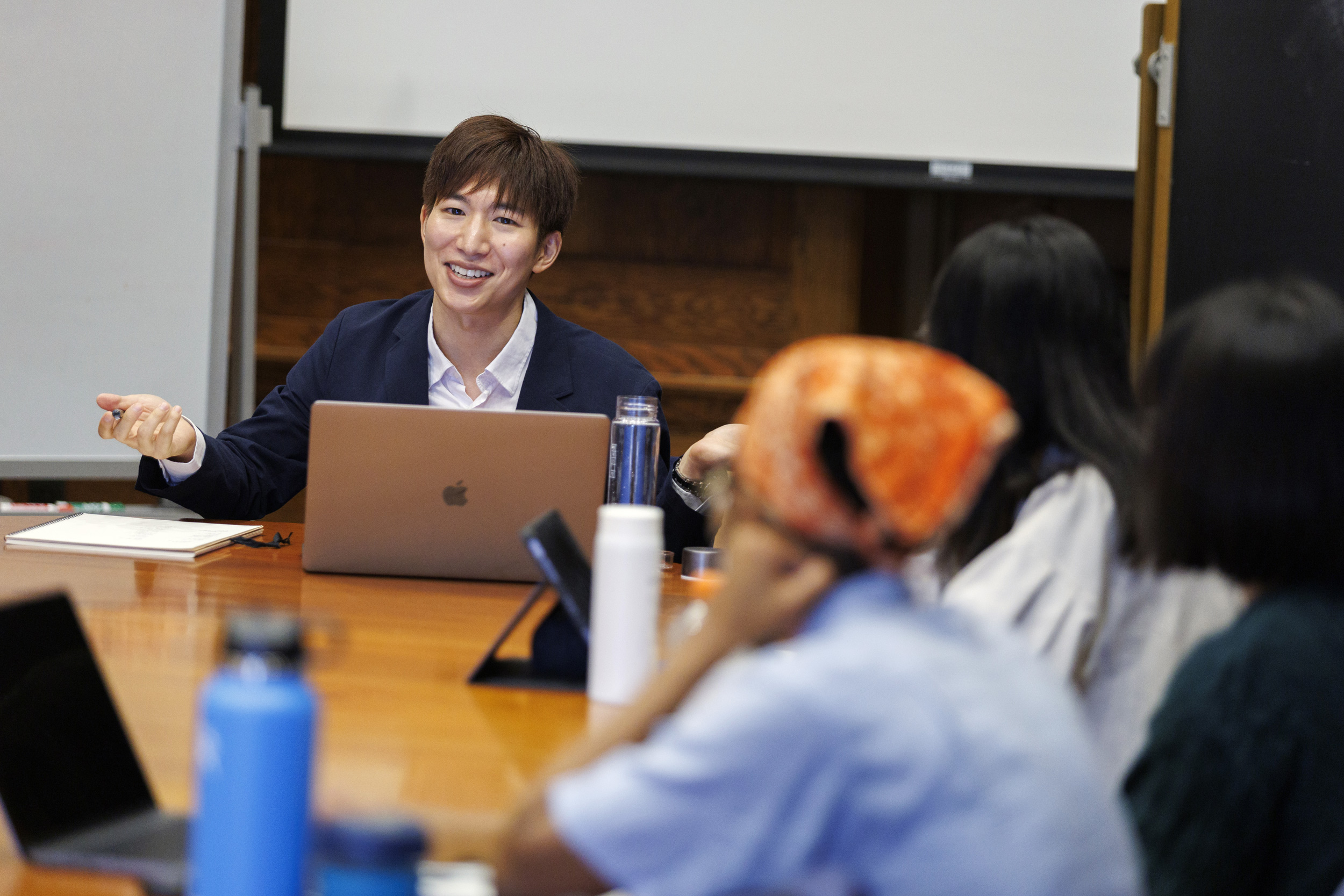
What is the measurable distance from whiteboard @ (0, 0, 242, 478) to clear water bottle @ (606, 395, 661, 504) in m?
1.50

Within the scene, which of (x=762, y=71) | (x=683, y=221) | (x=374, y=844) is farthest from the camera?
(x=683, y=221)

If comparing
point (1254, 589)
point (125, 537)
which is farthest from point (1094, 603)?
point (125, 537)

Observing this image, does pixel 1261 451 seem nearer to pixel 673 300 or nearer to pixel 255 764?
pixel 255 764

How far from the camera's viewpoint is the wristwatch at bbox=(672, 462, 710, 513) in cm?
176

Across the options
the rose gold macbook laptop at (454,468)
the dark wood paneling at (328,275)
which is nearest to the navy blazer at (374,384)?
the rose gold macbook laptop at (454,468)

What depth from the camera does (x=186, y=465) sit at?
182cm

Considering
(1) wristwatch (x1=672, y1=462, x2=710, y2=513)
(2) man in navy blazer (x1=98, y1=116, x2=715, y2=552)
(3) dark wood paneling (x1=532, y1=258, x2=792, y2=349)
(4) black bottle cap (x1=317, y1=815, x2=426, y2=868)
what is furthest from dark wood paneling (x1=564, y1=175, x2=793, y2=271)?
(4) black bottle cap (x1=317, y1=815, x2=426, y2=868)

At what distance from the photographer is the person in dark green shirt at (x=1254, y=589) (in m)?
0.78

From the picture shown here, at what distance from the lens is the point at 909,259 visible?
12.3 ft

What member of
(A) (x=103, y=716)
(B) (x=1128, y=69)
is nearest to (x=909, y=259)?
(B) (x=1128, y=69)

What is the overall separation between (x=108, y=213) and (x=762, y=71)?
1.54m

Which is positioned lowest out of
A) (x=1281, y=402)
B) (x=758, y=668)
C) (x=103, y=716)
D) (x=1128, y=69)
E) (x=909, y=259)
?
(x=103, y=716)

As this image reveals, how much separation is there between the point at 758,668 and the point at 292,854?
23 centimetres

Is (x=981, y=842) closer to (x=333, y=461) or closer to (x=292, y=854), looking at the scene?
(x=292, y=854)
